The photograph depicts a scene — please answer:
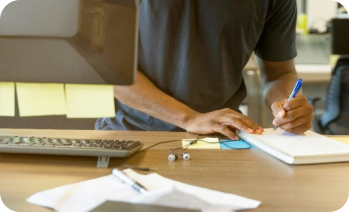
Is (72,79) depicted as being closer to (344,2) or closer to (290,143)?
(290,143)

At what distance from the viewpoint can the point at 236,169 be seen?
1.10 meters

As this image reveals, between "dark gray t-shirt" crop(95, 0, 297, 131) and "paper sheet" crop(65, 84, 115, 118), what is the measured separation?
1.67ft

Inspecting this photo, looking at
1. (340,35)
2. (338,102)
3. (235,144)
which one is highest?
(340,35)

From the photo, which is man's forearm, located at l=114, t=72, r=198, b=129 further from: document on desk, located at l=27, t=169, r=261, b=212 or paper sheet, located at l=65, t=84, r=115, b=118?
document on desk, located at l=27, t=169, r=261, b=212

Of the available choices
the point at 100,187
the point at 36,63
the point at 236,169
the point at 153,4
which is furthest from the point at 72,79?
the point at 153,4

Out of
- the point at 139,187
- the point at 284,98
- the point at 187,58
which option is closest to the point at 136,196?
the point at 139,187

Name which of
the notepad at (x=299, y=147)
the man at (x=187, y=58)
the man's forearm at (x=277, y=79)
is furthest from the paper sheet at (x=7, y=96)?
the man's forearm at (x=277, y=79)

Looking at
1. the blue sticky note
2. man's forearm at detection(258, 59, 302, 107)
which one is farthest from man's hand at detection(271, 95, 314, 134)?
man's forearm at detection(258, 59, 302, 107)

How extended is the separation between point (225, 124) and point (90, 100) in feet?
1.37

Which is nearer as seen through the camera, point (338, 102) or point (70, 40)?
point (70, 40)

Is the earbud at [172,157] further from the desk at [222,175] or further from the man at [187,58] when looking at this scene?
the man at [187,58]

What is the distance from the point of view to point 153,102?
5.17 feet

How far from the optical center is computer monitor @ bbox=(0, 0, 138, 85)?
3.19 feet

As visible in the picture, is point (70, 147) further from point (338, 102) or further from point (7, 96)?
point (338, 102)
